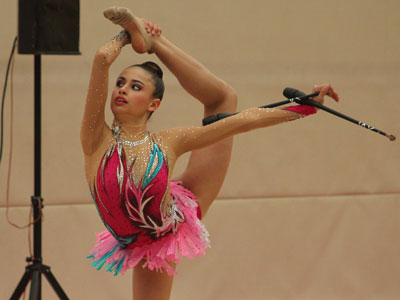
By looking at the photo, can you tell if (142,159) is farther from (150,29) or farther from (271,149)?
(271,149)

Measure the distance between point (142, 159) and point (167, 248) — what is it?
237 millimetres

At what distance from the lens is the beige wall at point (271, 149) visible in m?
2.51

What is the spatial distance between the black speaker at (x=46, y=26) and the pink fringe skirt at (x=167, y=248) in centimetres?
49

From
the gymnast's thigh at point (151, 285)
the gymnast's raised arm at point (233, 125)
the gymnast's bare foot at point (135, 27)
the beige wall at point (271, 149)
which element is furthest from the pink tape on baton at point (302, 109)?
the beige wall at point (271, 149)

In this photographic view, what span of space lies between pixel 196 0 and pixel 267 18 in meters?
0.29

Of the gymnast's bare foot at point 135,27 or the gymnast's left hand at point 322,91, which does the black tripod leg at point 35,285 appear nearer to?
the gymnast's bare foot at point 135,27

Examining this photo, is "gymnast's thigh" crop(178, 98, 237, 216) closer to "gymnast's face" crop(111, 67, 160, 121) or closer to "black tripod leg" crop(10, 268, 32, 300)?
"gymnast's face" crop(111, 67, 160, 121)

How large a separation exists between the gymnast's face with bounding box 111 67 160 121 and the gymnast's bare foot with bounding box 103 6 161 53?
62 millimetres

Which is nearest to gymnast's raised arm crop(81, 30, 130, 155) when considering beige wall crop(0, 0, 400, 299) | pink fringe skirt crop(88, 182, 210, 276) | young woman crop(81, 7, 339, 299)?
young woman crop(81, 7, 339, 299)

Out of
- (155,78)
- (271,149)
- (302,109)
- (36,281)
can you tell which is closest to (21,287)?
(36,281)

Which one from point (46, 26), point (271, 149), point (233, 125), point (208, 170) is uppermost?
point (46, 26)

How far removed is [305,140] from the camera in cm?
278

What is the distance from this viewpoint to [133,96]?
1.64 meters

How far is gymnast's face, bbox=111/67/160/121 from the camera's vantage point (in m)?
1.64
